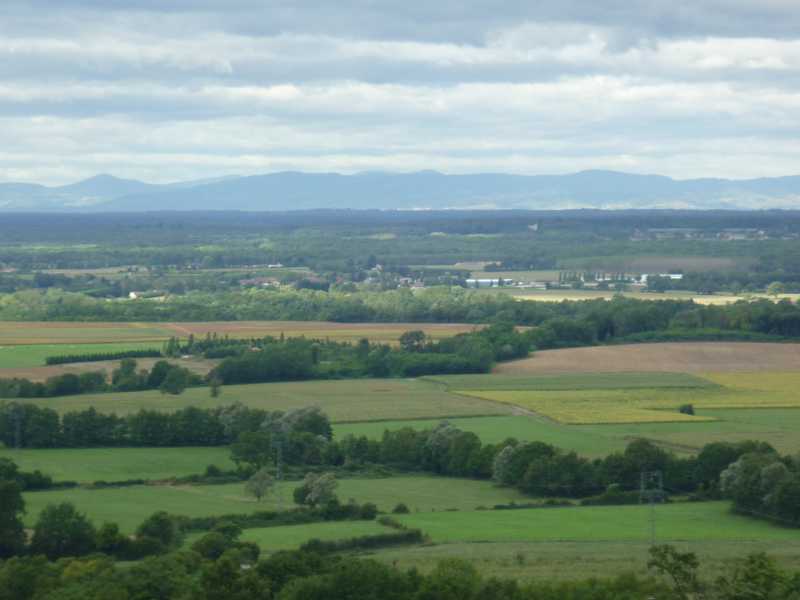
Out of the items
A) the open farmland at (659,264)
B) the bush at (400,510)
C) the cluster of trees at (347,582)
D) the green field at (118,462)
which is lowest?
the green field at (118,462)

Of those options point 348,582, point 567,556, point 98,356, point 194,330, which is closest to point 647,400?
point 98,356

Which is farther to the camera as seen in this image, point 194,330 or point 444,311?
point 444,311

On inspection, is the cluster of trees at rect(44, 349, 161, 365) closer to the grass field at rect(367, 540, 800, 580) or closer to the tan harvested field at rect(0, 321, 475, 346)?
the tan harvested field at rect(0, 321, 475, 346)

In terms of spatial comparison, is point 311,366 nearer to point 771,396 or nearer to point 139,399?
point 139,399

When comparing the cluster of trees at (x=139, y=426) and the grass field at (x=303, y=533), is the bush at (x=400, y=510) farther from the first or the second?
the cluster of trees at (x=139, y=426)

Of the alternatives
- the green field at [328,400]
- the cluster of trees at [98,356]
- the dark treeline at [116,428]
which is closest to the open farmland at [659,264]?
the cluster of trees at [98,356]

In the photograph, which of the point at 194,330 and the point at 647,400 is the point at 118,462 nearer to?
the point at 647,400
